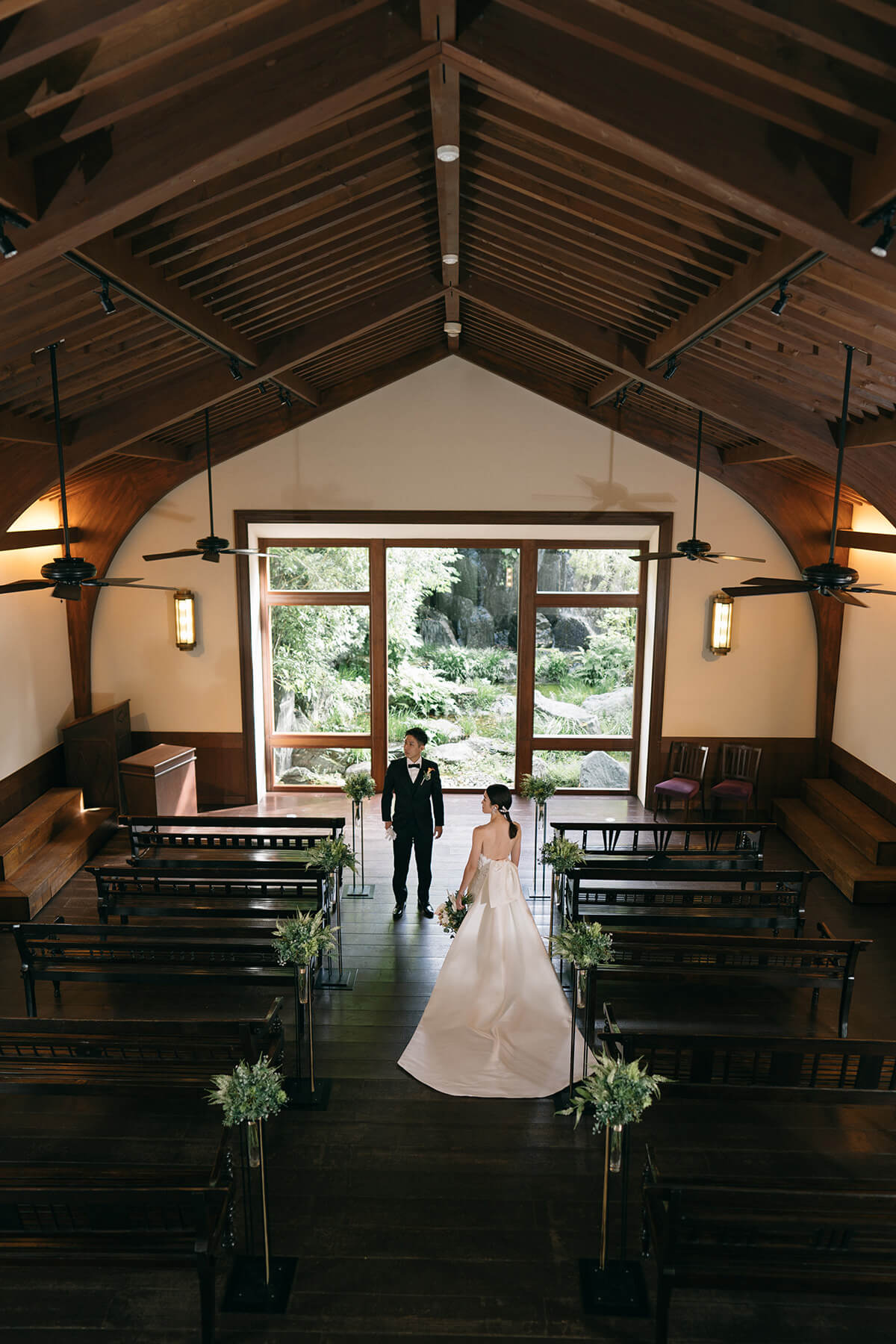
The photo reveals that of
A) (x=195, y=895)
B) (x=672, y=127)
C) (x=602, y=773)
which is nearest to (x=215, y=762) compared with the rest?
(x=195, y=895)

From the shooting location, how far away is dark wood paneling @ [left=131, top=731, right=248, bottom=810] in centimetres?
1101

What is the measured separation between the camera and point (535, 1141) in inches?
198

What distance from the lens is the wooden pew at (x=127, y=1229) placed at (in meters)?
3.55

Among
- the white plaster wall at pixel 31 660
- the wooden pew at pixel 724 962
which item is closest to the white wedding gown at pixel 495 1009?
the wooden pew at pixel 724 962

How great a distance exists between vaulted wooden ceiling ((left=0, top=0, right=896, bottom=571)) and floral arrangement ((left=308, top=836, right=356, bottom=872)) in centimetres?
368

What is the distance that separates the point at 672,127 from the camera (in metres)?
3.75

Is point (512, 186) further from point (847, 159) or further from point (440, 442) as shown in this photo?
point (440, 442)

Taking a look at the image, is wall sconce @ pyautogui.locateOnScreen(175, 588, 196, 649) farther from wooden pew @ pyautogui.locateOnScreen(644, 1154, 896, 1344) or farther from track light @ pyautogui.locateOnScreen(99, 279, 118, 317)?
wooden pew @ pyautogui.locateOnScreen(644, 1154, 896, 1344)

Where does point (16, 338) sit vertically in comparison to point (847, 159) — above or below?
below

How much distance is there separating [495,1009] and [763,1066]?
5.62 ft

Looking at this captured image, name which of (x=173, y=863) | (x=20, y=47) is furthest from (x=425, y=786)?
(x=20, y=47)

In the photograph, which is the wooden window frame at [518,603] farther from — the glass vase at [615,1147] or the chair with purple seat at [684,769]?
the glass vase at [615,1147]

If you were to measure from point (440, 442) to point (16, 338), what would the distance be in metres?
5.83

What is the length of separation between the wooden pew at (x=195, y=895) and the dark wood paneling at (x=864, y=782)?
569 centimetres
